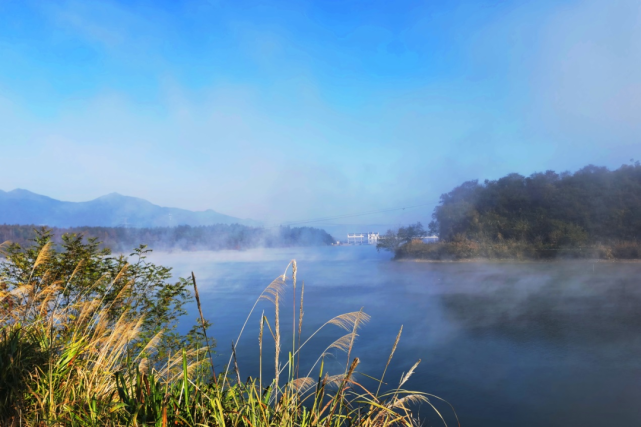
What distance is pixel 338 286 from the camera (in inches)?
822

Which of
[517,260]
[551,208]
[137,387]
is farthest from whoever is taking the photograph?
[551,208]

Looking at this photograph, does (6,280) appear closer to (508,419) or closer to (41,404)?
(41,404)

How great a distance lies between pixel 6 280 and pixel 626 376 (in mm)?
10418

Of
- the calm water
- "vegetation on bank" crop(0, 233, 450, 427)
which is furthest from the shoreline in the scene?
"vegetation on bank" crop(0, 233, 450, 427)

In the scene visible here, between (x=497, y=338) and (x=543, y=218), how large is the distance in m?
22.7

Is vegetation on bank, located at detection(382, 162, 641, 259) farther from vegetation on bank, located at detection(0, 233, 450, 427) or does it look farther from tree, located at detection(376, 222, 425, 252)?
vegetation on bank, located at detection(0, 233, 450, 427)

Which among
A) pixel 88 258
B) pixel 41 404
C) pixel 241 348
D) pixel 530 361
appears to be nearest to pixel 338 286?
pixel 241 348

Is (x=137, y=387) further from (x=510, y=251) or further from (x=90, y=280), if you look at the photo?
(x=510, y=251)

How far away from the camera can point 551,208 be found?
1189 inches

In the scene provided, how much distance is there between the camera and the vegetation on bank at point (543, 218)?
26.8m

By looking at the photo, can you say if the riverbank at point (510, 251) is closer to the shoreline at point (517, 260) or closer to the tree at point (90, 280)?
the shoreline at point (517, 260)

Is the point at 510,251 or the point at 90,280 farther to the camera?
the point at 510,251

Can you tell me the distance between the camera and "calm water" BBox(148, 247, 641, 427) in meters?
6.70

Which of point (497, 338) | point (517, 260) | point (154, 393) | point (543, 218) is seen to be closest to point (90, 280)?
point (154, 393)
